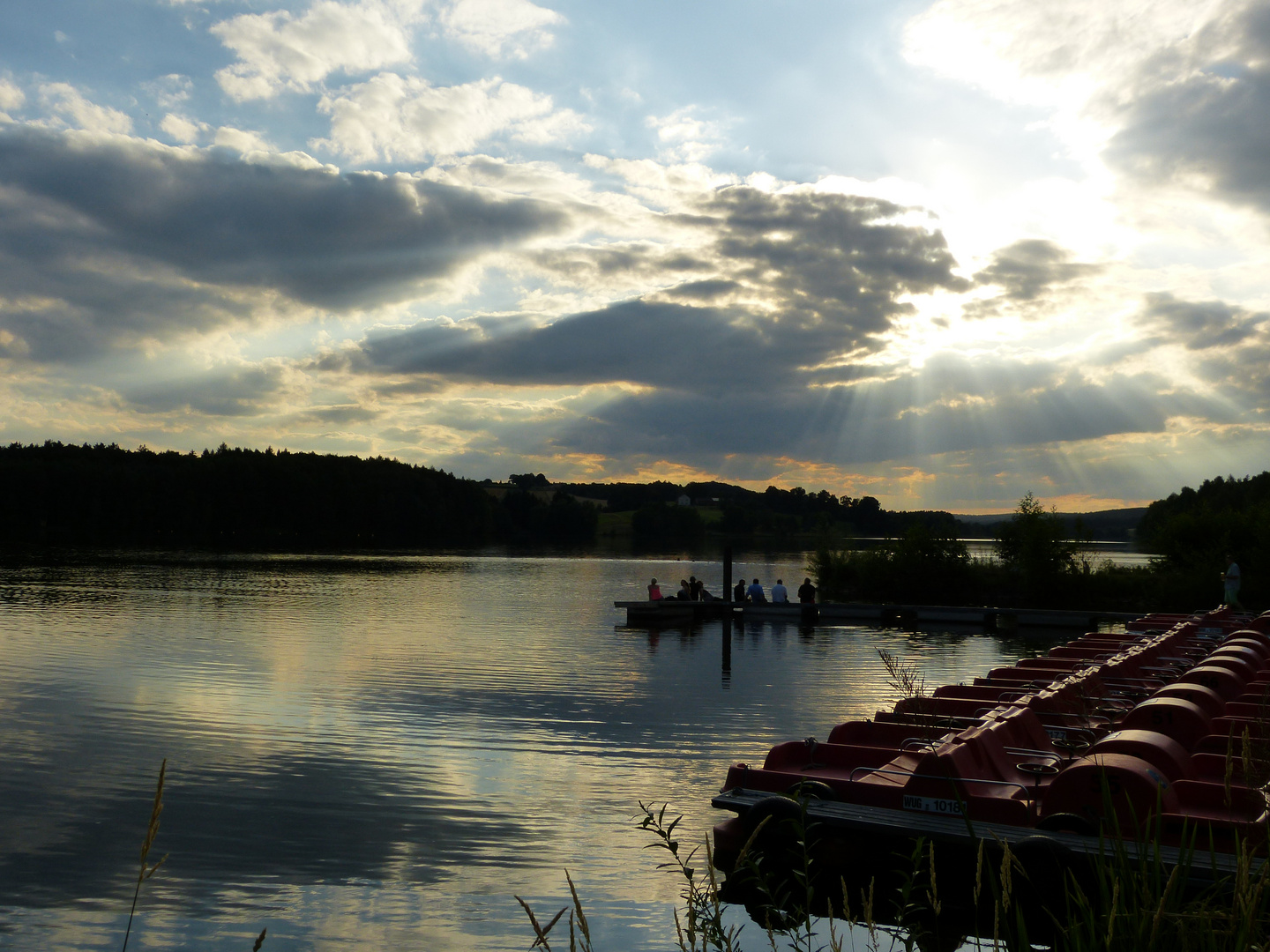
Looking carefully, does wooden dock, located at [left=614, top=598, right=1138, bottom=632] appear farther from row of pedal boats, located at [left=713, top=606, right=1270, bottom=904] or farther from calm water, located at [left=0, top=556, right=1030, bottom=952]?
row of pedal boats, located at [left=713, top=606, right=1270, bottom=904]

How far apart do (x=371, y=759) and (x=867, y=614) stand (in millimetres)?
26990

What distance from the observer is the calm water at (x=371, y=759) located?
8.21 meters

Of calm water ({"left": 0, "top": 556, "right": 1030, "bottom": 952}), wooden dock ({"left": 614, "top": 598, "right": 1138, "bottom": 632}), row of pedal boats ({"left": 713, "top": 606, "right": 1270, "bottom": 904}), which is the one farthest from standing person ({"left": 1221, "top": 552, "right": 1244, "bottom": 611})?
row of pedal boats ({"left": 713, "top": 606, "right": 1270, "bottom": 904})

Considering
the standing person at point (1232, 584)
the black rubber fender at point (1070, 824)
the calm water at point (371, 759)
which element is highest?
the standing person at point (1232, 584)

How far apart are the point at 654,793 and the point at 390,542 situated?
117910mm

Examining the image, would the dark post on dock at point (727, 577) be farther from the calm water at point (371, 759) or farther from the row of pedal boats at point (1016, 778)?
the row of pedal boats at point (1016, 778)

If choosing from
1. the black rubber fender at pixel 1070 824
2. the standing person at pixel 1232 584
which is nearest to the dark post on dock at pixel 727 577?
the standing person at pixel 1232 584

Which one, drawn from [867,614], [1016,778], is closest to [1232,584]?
[867,614]

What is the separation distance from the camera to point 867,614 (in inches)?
1468

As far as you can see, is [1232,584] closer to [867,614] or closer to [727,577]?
[867,614]

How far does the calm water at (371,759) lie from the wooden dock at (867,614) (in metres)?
2.88

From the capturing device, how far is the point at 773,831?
28.8 ft

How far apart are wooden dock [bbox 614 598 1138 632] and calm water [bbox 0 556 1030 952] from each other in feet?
9.44

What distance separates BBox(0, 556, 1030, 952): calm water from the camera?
8.21 meters
